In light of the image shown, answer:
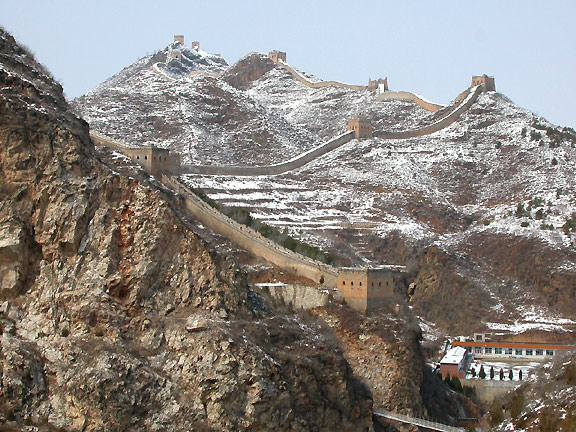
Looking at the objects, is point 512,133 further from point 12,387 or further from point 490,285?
point 12,387

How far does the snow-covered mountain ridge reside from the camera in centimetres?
12975

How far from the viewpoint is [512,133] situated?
166750mm

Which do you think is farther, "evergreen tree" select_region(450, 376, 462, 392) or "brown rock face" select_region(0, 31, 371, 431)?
"evergreen tree" select_region(450, 376, 462, 392)

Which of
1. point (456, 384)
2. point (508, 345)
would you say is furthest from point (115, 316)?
point (508, 345)

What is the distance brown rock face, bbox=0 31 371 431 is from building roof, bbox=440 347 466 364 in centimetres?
2330

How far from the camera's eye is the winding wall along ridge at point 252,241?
336 feet

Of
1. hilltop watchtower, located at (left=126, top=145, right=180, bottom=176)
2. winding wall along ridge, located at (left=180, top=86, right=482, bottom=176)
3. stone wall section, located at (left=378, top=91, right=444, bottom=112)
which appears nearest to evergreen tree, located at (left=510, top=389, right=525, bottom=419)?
hilltop watchtower, located at (left=126, top=145, right=180, bottom=176)

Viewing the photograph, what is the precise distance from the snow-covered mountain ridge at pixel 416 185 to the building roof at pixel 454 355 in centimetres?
731

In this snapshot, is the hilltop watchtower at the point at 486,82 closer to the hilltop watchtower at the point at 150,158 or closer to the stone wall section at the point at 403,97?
the stone wall section at the point at 403,97

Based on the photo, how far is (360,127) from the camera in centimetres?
16575

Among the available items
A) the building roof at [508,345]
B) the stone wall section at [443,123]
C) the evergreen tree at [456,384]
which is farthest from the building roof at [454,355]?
the stone wall section at [443,123]

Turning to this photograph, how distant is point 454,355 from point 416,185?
39.9m

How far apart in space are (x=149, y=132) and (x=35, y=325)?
78609 mm

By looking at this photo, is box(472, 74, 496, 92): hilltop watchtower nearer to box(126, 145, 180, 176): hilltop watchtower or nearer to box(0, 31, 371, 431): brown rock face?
box(126, 145, 180, 176): hilltop watchtower
